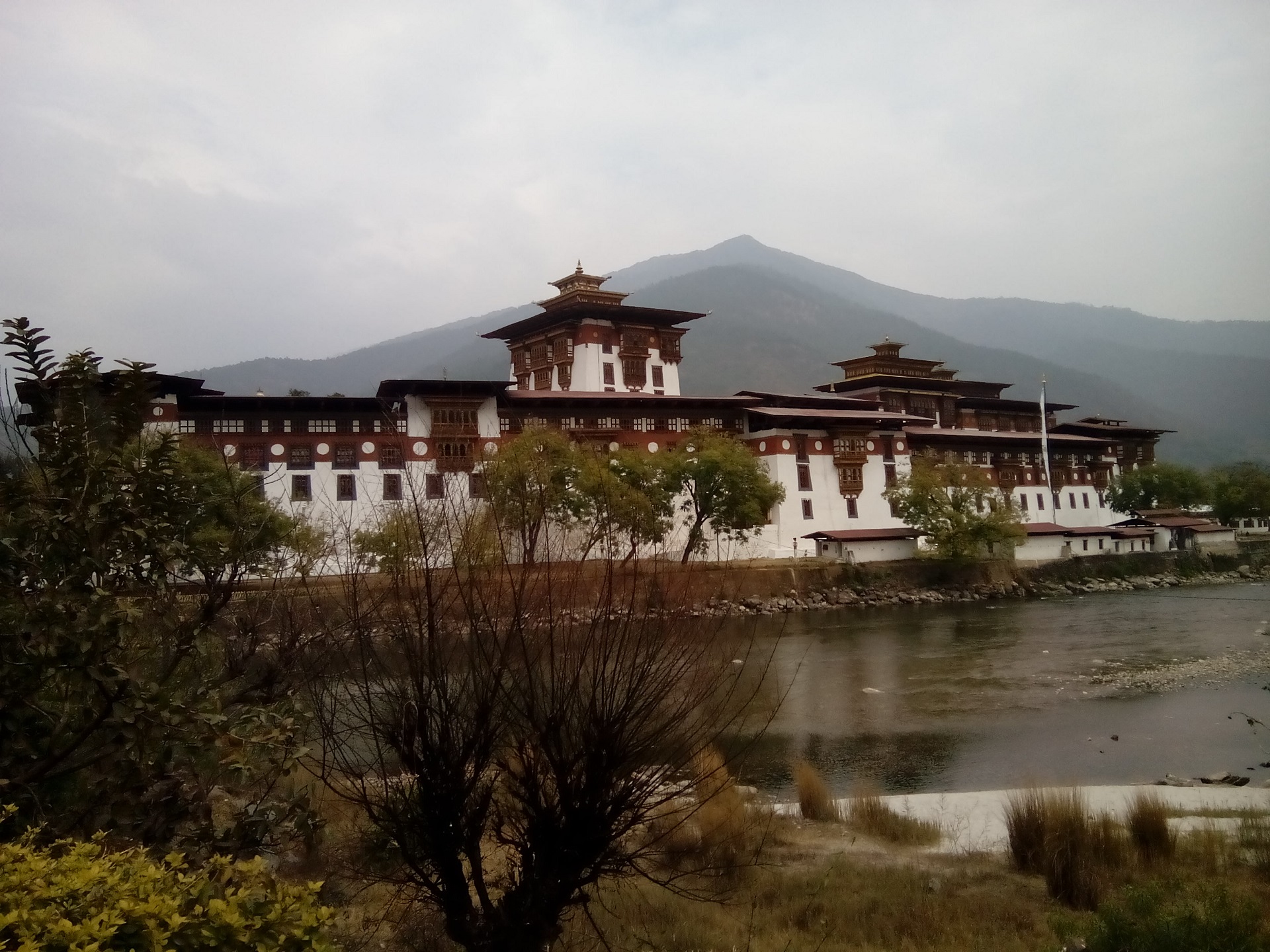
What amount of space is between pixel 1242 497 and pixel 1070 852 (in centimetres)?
6974

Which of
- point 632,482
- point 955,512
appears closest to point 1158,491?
point 955,512

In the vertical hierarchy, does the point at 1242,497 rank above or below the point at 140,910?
below

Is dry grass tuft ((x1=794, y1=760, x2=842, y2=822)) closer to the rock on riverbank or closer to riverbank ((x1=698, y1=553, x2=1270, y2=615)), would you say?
the rock on riverbank

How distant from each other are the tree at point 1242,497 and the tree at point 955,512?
83.1 ft

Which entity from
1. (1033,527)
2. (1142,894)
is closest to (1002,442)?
(1033,527)

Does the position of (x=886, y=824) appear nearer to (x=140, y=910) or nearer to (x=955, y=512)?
(x=140, y=910)

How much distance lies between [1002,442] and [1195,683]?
44.3 metres

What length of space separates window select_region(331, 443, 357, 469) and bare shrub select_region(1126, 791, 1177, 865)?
3502 centimetres

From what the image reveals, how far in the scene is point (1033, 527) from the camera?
54281 mm

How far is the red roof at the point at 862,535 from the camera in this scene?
4809cm

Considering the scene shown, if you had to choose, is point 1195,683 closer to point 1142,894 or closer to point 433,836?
point 1142,894

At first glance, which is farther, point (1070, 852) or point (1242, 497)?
point (1242, 497)

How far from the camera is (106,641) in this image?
510 cm

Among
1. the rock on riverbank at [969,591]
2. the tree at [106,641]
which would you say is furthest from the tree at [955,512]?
the tree at [106,641]
